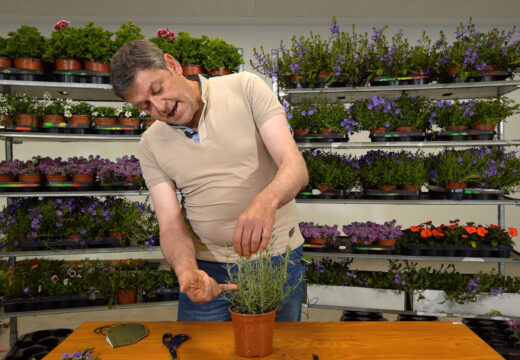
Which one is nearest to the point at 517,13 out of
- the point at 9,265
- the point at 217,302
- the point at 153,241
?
the point at 153,241

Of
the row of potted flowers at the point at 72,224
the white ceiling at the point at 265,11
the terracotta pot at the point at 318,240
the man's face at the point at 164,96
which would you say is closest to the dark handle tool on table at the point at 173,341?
the man's face at the point at 164,96

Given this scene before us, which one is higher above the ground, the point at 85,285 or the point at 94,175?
the point at 94,175

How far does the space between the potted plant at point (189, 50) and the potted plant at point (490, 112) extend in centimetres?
230

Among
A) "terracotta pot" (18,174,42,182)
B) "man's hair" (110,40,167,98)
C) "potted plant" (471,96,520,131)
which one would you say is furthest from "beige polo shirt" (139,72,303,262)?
"potted plant" (471,96,520,131)

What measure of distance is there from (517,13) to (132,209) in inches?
245

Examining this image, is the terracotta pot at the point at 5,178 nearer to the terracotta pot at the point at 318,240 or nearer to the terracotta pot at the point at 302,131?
the terracotta pot at the point at 302,131

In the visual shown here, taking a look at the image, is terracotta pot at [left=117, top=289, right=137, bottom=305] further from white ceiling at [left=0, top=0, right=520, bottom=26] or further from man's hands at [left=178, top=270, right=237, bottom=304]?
white ceiling at [left=0, top=0, right=520, bottom=26]

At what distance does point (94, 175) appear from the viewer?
10.7 ft

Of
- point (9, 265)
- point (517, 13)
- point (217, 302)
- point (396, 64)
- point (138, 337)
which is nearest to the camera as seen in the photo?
point (138, 337)

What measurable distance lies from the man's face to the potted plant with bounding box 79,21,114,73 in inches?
81.1

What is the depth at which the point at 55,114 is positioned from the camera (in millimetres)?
3156

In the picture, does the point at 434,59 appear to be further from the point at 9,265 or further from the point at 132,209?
the point at 9,265

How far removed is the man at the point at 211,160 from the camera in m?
1.35

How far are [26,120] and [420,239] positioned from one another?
3.45 m
